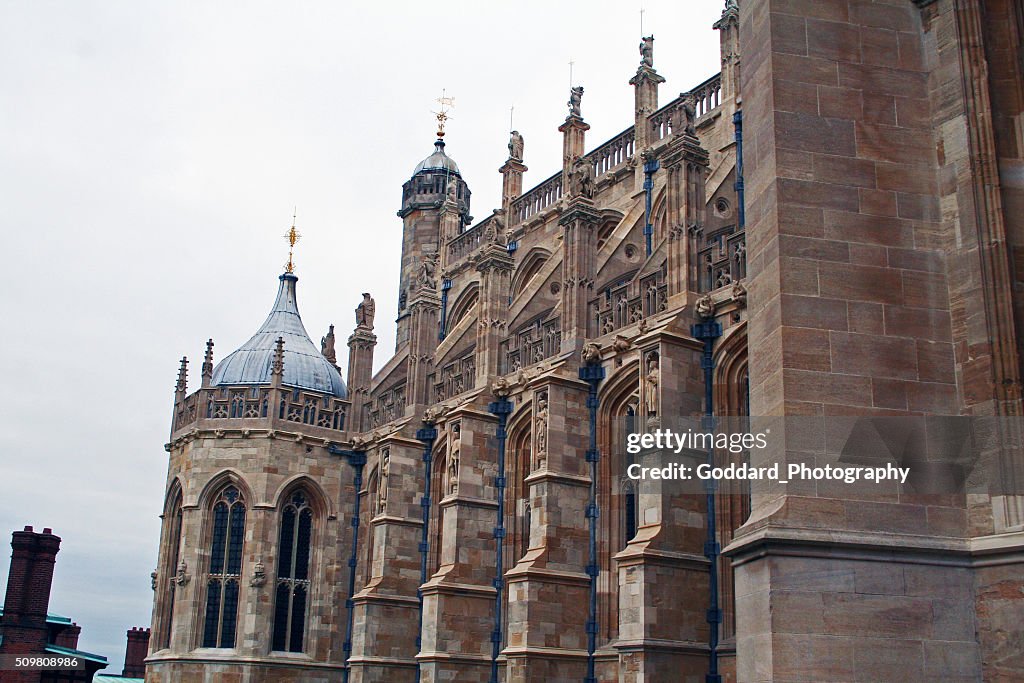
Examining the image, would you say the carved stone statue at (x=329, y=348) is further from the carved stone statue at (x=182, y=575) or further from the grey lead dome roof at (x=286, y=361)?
the carved stone statue at (x=182, y=575)

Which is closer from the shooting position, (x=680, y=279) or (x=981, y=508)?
(x=981, y=508)

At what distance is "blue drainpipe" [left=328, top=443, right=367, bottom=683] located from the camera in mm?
33406

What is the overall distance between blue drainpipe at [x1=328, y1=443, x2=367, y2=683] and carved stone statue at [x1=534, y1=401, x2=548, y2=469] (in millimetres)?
10681

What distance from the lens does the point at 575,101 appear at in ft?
120

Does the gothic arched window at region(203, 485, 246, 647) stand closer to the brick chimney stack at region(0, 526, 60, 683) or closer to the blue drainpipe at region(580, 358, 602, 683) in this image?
the brick chimney stack at region(0, 526, 60, 683)

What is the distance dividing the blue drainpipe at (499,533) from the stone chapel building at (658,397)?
0.07 m

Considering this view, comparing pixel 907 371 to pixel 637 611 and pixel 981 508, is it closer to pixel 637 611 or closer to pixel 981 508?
pixel 981 508

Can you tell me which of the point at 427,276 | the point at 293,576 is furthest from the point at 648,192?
the point at 293,576

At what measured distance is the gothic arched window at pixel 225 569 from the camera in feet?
107

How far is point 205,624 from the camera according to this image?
32562 millimetres

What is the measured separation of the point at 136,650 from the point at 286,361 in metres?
18.9

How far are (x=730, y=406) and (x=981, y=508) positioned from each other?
10882 mm

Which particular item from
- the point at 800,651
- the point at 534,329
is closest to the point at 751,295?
the point at 800,651

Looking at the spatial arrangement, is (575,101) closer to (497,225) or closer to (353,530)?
(497,225)
